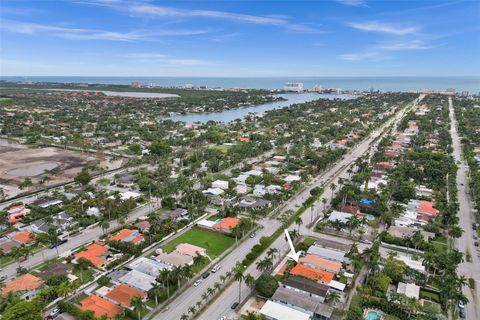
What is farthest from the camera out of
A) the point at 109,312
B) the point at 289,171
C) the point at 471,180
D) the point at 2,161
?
the point at 2,161

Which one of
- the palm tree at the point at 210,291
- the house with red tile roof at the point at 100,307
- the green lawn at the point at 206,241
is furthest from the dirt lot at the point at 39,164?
the palm tree at the point at 210,291

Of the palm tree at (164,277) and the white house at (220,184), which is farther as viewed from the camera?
the white house at (220,184)

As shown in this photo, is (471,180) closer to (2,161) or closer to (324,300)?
(324,300)

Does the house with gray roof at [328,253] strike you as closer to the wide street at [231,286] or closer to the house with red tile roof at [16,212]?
the wide street at [231,286]

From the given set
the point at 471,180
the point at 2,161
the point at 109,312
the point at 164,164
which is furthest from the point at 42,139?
the point at 471,180

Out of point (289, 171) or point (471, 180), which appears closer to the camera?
point (471, 180)

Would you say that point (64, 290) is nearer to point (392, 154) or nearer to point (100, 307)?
point (100, 307)
